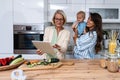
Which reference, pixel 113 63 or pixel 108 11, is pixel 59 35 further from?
pixel 108 11

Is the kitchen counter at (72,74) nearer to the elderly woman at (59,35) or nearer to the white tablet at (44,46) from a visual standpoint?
the white tablet at (44,46)

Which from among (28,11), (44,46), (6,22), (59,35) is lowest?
(44,46)

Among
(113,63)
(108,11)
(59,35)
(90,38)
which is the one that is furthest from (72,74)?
(108,11)

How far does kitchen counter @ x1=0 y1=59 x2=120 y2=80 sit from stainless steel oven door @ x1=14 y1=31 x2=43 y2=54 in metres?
1.33

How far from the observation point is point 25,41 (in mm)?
3111

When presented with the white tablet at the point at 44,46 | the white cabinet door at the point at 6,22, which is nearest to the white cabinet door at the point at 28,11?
the white cabinet door at the point at 6,22

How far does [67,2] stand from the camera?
3328 millimetres

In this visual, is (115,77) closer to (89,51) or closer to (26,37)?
(89,51)

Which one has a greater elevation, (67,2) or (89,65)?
(67,2)

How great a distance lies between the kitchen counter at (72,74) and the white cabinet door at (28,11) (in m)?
1.36

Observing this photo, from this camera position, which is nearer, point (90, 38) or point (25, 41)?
point (90, 38)

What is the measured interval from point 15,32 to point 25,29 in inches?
6.0

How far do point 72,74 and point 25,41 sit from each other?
1.68m

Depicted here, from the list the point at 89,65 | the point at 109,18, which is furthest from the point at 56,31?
the point at 109,18
